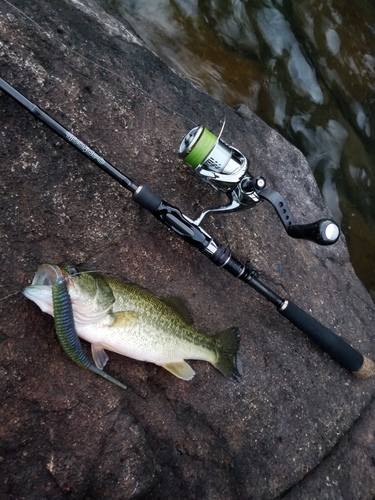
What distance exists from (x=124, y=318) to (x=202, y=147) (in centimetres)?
143

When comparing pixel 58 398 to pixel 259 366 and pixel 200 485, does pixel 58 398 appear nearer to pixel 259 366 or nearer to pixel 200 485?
pixel 200 485

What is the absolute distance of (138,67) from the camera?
4.36m

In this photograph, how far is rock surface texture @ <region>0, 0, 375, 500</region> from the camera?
3311mm

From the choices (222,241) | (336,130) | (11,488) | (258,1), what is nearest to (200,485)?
(11,488)

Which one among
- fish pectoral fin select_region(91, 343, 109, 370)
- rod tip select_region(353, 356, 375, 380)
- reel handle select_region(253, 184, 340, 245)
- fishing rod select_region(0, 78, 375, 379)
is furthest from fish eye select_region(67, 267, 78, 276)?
rod tip select_region(353, 356, 375, 380)

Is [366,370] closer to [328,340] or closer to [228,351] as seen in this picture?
[328,340]

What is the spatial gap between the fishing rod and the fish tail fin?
1.48 ft

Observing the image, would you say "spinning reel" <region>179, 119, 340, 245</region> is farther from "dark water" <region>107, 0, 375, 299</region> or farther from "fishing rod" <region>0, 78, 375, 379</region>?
"dark water" <region>107, 0, 375, 299</region>

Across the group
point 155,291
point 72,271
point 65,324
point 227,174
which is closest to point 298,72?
point 227,174

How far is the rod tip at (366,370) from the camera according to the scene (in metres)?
4.33

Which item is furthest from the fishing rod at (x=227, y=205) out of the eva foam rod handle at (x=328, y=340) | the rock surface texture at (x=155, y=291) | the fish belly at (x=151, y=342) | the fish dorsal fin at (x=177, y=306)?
the fish belly at (x=151, y=342)

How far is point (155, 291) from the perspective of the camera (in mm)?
3838

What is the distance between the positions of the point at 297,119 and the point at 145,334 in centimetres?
442

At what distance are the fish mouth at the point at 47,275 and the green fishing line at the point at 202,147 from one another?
139 cm
